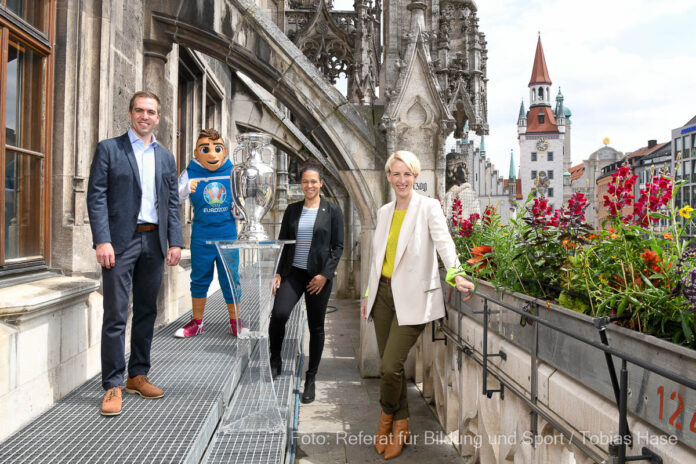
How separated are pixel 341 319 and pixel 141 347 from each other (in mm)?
7500

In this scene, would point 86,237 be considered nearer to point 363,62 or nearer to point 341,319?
point 341,319

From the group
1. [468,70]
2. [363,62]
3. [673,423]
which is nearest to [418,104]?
[673,423]

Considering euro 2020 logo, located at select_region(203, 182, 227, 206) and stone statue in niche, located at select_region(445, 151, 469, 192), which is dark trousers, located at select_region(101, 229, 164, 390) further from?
stone statue in niche, located at select_region(445, 151, 469, 192)

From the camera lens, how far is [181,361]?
14.1 ft

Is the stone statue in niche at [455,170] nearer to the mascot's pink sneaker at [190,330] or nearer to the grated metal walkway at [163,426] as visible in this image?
the mascot's pink sneaker at [190,330]

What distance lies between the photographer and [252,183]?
131 inches

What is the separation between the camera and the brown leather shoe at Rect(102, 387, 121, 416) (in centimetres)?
311

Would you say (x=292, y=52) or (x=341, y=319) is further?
(x=341, y=319)

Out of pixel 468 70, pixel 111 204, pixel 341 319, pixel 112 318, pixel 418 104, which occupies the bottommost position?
pixel 341 319

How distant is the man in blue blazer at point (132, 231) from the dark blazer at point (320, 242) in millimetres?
1066

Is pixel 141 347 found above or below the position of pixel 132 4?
below

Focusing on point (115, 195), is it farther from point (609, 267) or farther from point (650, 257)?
point (650, 257)

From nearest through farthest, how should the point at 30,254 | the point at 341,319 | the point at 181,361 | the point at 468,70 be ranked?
the point at 30,254 → the point at 181,361 → the point at 341,319 → the point at 468,70

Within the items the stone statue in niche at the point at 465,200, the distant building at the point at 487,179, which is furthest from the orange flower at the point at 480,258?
the distant building at the point at 487,179
